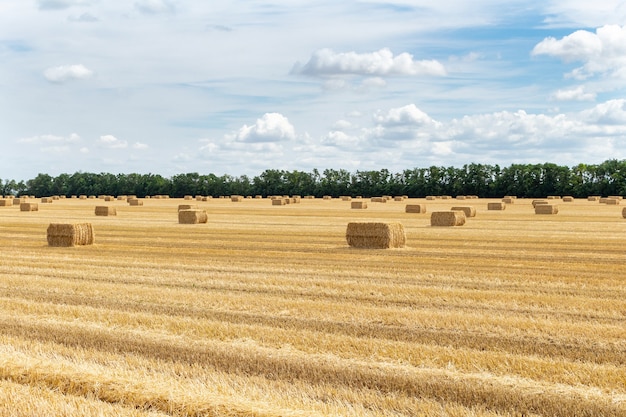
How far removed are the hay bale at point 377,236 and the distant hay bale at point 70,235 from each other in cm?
856

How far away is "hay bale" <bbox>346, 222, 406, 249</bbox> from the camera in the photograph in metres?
23.8

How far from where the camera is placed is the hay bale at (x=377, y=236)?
23.8 m

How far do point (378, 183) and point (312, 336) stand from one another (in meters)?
113

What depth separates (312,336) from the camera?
1066 centimetres

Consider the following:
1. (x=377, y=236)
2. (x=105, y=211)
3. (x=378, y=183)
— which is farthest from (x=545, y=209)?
(x=378, y=183)

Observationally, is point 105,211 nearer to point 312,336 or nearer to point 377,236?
point 377,236

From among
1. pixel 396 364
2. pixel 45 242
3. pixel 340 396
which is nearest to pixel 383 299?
pixel 396 364

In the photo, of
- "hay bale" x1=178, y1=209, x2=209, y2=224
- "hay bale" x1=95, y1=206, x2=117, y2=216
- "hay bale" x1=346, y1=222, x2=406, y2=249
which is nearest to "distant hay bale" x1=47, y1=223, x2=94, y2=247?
"hay bale" x1=346, y1=222, x2=406, y2=249

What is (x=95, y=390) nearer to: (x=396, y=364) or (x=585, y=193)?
(x=396, y=364)

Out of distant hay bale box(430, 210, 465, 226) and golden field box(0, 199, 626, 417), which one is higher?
distant hay bale box(430, 210, 465, 226)

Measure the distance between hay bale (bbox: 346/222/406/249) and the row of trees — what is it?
84613mm

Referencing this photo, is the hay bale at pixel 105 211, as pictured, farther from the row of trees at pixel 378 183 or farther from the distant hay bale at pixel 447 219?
the row of trees at pixel 378 183

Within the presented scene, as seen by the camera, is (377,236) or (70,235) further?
(70,235)

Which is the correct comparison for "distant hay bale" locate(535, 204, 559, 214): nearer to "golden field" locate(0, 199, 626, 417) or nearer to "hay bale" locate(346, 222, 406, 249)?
"hay bale" locate(346, 222, 406, 249)
